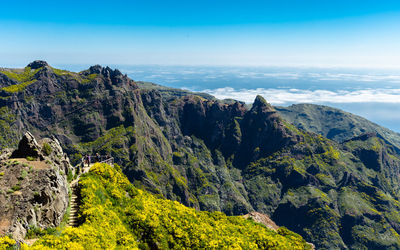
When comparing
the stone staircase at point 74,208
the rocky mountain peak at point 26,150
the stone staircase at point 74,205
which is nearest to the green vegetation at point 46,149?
the rocky mountain peak at point 26,150

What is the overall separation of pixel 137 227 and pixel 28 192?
12433 mm

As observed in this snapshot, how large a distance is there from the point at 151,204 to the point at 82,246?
15.1m

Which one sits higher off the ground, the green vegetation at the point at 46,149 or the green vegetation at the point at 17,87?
the green vegetation at the point at 17,87

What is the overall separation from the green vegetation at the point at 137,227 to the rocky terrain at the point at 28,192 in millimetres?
2875

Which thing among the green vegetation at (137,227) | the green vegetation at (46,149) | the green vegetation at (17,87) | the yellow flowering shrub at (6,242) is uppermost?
the green vegetation at (17,87)

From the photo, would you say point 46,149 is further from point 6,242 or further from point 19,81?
point 19,81

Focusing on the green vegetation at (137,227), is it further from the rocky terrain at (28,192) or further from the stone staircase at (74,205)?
the rocky terrain at (28,192)

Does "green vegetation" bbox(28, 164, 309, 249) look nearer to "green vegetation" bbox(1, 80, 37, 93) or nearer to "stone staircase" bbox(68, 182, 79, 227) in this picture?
"stone staircase" bbox(68, 182, 79, 227)

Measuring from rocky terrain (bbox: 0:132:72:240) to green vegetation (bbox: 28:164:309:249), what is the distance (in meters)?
2.88

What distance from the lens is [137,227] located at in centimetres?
2830

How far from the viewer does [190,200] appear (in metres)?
190

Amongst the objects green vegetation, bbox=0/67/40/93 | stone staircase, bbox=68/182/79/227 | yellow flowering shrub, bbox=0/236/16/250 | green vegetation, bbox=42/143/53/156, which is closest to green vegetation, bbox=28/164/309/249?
stone staircase, bbox=68/182/79/227

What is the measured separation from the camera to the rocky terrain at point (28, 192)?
67.2ft

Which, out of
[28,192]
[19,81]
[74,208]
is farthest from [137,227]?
[19,81]
